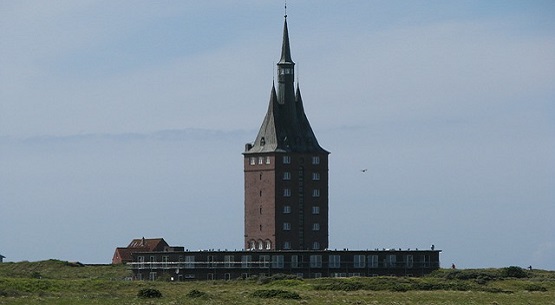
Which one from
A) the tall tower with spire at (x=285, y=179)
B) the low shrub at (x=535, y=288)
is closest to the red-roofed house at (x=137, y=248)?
the tall tower with spire at (x=285, y=179)

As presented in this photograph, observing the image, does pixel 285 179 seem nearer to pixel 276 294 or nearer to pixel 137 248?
pixel 137 248

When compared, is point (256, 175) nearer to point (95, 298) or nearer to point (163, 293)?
point (163, 293)

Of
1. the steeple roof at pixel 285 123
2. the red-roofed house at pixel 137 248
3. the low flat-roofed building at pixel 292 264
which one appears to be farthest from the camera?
the red-roofed house at pixel 137 248

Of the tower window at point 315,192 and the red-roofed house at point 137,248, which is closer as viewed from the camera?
the tower window at point 315,192

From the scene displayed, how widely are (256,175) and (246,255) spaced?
17010 millimetres

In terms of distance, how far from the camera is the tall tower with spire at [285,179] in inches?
6240

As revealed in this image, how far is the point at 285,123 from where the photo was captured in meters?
161

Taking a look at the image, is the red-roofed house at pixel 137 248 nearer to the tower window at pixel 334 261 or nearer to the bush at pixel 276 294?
the tower window at pixel 334 261

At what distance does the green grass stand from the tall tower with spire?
20.3 meters

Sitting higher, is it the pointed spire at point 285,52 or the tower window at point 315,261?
the pointed spire at point 285,52

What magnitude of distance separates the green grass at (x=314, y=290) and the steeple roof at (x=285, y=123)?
24805 mm

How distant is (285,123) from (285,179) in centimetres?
660

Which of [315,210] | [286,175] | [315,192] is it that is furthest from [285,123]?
[315,210]

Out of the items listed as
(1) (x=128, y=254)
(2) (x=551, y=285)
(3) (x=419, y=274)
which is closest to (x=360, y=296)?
(2) (x=551, y=285)
